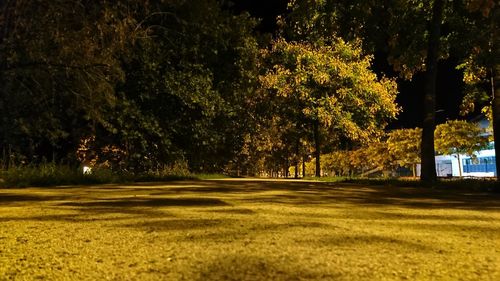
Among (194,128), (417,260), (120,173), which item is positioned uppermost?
(194,128)

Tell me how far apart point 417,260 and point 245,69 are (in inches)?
844

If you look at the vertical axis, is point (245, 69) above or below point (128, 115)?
above

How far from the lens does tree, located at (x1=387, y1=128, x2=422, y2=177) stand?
5003cm

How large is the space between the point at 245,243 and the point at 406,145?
4788cm

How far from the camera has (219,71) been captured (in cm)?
2442

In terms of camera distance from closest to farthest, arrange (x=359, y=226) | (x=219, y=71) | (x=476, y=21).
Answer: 1. (x=359, y=226)
2. (x=476, y=21)
3. (x=219, y=71)

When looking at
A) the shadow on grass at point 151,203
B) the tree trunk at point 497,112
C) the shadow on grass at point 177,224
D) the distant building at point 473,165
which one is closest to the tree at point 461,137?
the distant building at point 473,165

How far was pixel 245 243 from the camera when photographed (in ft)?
15.7

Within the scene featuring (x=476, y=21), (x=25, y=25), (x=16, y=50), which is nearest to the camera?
(x=25, y=25)

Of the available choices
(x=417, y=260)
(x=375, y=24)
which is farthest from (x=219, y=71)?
(x=417, y=260)

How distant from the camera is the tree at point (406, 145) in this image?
5003 cm

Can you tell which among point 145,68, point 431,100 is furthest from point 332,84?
point 145,68

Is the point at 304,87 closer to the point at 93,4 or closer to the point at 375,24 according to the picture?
the point at 375,24

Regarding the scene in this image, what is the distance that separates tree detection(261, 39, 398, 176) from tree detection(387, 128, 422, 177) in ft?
49.6
